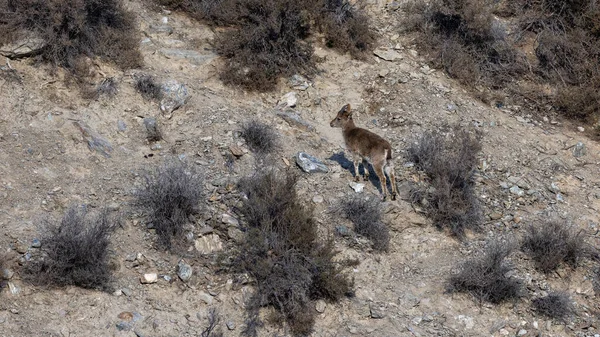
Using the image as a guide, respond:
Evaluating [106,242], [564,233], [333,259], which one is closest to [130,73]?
[106,242]

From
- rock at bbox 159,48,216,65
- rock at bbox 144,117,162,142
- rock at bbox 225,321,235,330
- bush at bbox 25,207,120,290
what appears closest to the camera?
bush at bbox 25,207,120,290

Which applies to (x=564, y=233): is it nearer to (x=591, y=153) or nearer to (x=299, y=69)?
(x=591, y=153)

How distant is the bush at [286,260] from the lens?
948cm

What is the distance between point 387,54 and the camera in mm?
14734

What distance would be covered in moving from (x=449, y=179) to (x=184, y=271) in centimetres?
477

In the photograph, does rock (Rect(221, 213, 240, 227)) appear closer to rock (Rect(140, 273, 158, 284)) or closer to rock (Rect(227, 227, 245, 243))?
rock (Rect(227, 227, 245, 243))

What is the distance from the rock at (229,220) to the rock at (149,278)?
4.58 feet

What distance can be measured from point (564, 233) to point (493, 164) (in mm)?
2101

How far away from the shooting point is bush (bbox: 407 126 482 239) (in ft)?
37.4

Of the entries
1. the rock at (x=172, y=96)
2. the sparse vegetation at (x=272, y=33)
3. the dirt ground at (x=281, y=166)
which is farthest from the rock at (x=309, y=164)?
the rock at (x=172, y=96)

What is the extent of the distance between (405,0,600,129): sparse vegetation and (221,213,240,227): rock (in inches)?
253

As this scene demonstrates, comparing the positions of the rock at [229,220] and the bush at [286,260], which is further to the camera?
the rock at [229,220]

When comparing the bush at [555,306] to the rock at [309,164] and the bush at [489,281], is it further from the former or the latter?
the rock at [309,164]

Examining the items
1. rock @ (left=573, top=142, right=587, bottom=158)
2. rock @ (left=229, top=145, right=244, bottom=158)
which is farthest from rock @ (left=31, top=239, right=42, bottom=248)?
rock @ (left=573, top=142, right=587, bottom=158)
